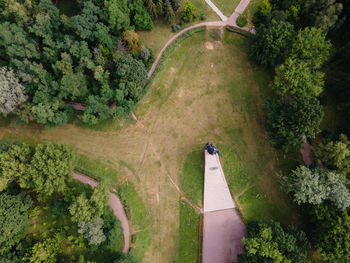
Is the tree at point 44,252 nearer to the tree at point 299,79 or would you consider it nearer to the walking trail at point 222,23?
the walking trail at point 222,23

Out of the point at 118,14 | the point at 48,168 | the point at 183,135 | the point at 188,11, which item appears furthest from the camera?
the point at 188,11

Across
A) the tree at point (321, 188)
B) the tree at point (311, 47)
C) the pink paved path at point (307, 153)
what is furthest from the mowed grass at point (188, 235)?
the tree at point (311, 47)

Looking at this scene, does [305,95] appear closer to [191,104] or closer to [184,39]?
[191,104]

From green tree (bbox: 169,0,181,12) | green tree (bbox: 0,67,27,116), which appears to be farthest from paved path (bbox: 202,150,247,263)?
green tree (bbox: 0,67,27,116)

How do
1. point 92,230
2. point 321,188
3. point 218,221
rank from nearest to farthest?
point 92,230
point 321,188
point 218,221

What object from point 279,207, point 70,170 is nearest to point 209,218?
point 279,207

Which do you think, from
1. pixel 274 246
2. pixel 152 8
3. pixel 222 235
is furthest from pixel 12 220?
pixel 152 8

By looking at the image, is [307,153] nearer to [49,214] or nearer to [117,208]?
[117,208]
